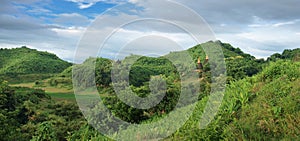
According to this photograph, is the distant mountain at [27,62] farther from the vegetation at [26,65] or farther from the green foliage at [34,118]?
the green foliage at [34,118]

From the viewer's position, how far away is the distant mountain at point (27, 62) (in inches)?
2648

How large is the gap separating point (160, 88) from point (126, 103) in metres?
1.40

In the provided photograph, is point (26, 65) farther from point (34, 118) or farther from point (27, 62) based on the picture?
point (34, 118)

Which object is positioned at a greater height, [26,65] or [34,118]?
[26,65]

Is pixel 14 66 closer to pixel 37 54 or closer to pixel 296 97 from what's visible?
pixel 37 54

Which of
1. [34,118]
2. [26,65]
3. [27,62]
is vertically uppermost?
[27,62]

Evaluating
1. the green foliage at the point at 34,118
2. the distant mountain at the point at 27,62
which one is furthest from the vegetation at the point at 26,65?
the green foliage at the point at 34,118

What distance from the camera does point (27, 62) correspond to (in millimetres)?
69375

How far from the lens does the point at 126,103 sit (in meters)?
9.03

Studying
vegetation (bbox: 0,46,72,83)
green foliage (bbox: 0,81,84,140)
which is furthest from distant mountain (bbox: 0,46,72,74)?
green foliage (bbox: 0,81,84,140)

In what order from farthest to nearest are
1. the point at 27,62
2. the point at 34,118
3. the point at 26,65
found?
the point at 27,62 → the point at 26,65 → the point at 34,118

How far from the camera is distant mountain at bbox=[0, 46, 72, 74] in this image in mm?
67250

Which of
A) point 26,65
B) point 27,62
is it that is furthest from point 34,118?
point 27,62

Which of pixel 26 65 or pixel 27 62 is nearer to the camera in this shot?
pixel 26 65
